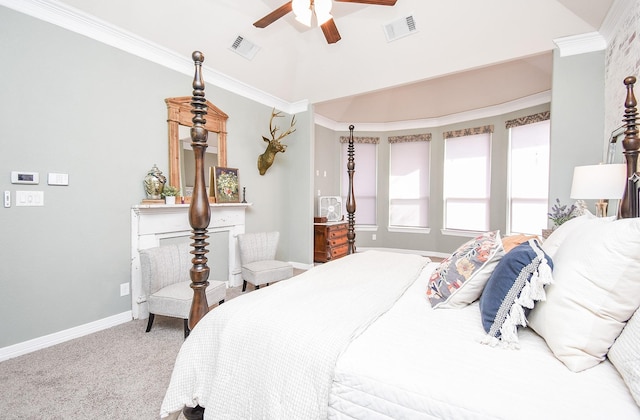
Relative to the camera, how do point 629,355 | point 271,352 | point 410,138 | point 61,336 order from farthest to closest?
point 410,138
point 61,336
point 271,352
point 629,355

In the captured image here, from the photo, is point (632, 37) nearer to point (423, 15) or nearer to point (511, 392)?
point (423, 15)

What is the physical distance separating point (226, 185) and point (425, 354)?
133 inches

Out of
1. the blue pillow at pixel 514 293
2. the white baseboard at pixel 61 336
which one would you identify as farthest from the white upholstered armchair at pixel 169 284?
the blue pillow at pixel 514 293

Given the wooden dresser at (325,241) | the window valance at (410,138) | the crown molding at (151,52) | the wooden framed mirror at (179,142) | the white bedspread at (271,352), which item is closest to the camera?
the white bedspread at (271,352)

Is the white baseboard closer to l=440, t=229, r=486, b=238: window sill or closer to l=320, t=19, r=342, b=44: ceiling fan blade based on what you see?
l=320, t=19, r=342, b=44: ceiling fan blade

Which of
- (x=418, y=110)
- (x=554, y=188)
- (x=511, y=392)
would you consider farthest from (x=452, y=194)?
(x=511, y=392)

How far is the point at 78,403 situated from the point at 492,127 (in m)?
6.16

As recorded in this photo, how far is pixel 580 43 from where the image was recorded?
9.26 ft

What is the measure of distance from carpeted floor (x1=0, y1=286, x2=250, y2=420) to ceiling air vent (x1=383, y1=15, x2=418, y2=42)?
12.9 ft

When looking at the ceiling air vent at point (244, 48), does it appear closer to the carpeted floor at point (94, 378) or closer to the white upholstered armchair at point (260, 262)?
the white upholstered armchair at point (260, 262)

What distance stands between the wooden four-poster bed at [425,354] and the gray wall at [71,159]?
1.95 metres

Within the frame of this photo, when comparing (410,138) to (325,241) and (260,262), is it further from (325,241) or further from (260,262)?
(260,262)

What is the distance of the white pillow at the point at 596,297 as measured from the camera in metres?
0.88

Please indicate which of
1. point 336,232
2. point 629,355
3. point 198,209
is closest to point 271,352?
point 198,209
